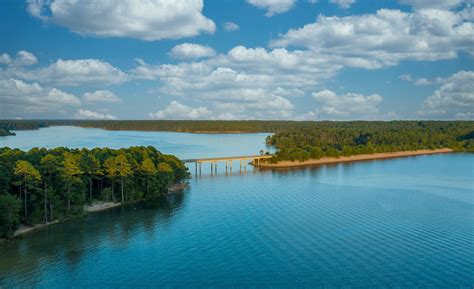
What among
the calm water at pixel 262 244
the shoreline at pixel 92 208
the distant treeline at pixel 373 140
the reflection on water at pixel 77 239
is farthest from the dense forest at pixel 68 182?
the distant treeline at pixel 373 140

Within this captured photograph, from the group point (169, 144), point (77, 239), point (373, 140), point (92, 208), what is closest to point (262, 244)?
point (77, 239)

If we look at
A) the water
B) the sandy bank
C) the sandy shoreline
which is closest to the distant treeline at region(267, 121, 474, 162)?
the sandy shoreline

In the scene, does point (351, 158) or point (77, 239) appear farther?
point (351, 158)

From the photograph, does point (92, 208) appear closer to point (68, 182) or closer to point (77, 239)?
point (68, 182)

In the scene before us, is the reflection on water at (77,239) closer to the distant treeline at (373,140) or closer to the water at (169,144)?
the water at (169,144)

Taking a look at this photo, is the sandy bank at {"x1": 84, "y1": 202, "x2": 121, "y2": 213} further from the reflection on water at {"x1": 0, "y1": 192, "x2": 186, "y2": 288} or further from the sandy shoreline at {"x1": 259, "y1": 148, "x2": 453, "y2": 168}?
the sandy shoreline at {"x1": 259, "y1": 148, "x2": 453, "y2": 168}

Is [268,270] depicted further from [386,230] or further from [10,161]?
[10,161]

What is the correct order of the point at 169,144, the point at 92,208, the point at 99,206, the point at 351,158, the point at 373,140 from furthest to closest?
1. the point at 169,144
2. the point at 373,140
3. the point at 351,158
4. the point at 99,206
5. the point at 92,208
